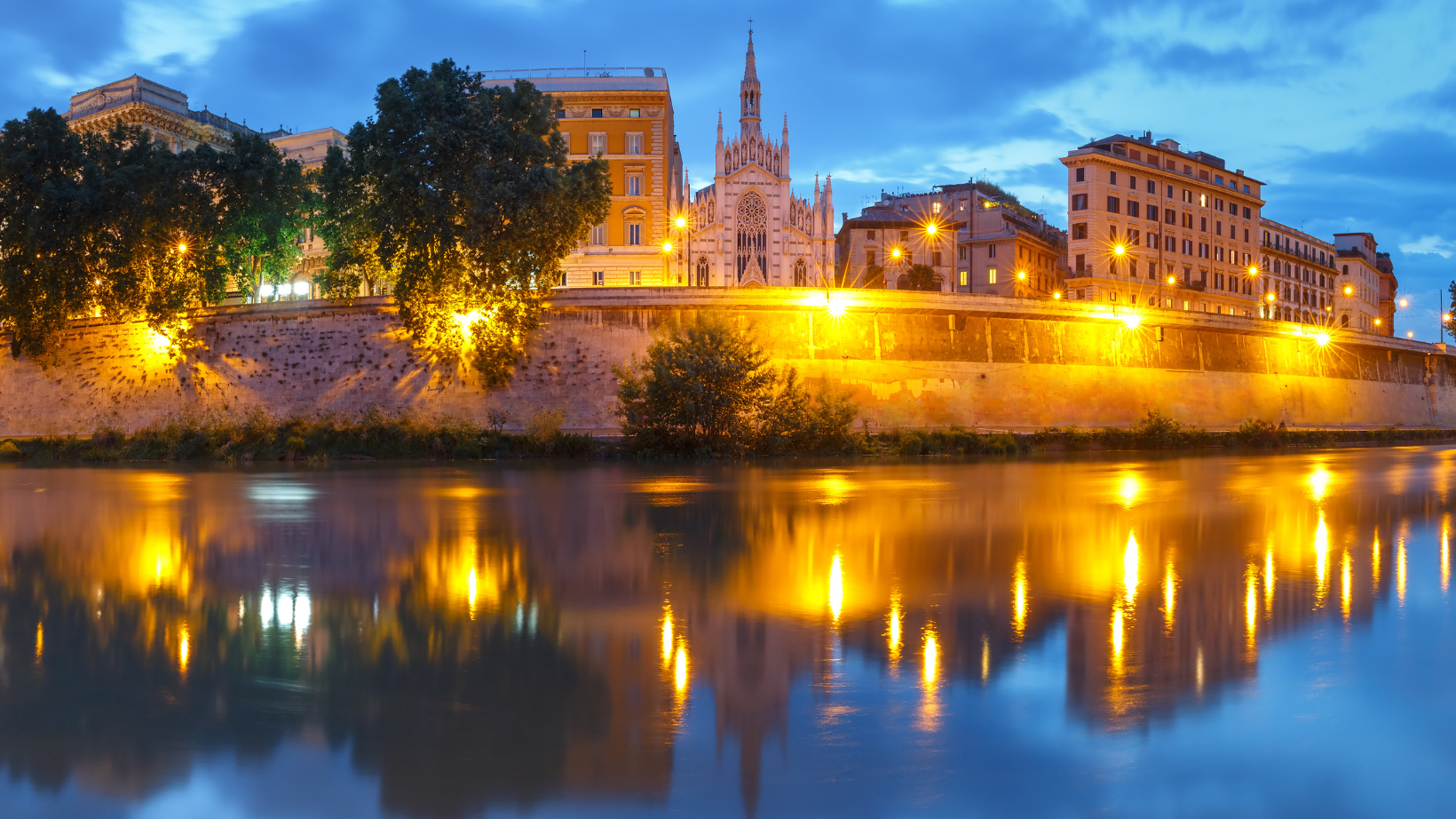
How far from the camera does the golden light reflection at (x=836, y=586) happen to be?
1034 centimetres

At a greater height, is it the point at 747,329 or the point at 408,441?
the point at 747,329

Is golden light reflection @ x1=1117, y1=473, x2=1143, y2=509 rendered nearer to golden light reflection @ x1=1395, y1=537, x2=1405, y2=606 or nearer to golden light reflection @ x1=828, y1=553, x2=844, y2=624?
golden light reflection @ x1=1395, y1=537, x2=1405, y2=606

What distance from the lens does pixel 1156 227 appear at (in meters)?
82.6

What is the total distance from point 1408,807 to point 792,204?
75891mm

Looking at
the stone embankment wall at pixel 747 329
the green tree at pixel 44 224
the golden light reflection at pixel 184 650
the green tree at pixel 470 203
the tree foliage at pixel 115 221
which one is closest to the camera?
the golden light reflection at pixel 184 650

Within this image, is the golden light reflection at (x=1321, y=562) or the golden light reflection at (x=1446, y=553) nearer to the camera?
Answer: the golden light reflection at (x=1321, y=562)

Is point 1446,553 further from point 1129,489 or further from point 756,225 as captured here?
point 756,225

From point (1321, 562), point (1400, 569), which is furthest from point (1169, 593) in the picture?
point (1400, 569)

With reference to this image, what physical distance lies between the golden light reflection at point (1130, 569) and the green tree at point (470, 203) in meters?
29.9

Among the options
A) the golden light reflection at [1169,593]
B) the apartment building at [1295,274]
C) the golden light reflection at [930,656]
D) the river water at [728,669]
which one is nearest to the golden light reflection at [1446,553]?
the river water at [728,669]

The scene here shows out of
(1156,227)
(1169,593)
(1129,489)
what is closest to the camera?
(1169,593)

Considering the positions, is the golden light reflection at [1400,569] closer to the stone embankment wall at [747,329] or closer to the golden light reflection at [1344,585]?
the golden light reflection at [1344,585]

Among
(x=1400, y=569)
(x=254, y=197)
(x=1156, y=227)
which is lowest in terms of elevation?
(x=1400, y=569)

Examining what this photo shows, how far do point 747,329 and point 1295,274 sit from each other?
3236 inches
